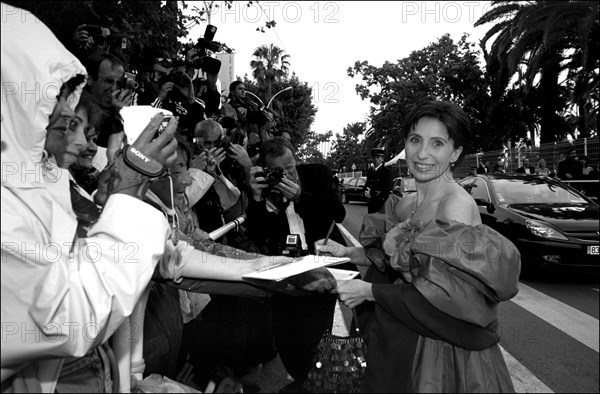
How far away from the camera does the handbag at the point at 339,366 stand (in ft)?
6.21

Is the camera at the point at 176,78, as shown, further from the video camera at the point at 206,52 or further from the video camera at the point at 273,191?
the video camera at the point at 273,191

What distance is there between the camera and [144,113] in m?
1.61

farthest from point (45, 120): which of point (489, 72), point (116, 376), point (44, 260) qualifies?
point (489, 72)

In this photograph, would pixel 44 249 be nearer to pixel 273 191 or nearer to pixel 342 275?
pixel 342 275

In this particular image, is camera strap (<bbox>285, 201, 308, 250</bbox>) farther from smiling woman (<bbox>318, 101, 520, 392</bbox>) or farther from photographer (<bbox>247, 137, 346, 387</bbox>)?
smiling woman (<bbox>318, 101, 520, 392</bbox>)

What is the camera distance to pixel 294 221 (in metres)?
3.21

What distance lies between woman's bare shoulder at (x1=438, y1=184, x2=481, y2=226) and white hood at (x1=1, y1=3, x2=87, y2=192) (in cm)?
133

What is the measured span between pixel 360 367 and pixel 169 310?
2.68ft

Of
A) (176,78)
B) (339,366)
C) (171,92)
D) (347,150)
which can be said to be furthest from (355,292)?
(347,150)

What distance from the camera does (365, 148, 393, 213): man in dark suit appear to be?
30.9ft

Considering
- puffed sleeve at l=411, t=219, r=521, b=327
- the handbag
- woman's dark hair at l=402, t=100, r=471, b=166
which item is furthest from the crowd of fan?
woman's dark hair at l=402, t=100, r=471, b=166

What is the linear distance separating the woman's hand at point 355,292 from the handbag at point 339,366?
0.59 ft

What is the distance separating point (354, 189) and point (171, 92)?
20.4 metres

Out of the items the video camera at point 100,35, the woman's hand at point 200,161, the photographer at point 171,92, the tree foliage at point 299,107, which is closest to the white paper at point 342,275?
the woman's hand at point 200,161
